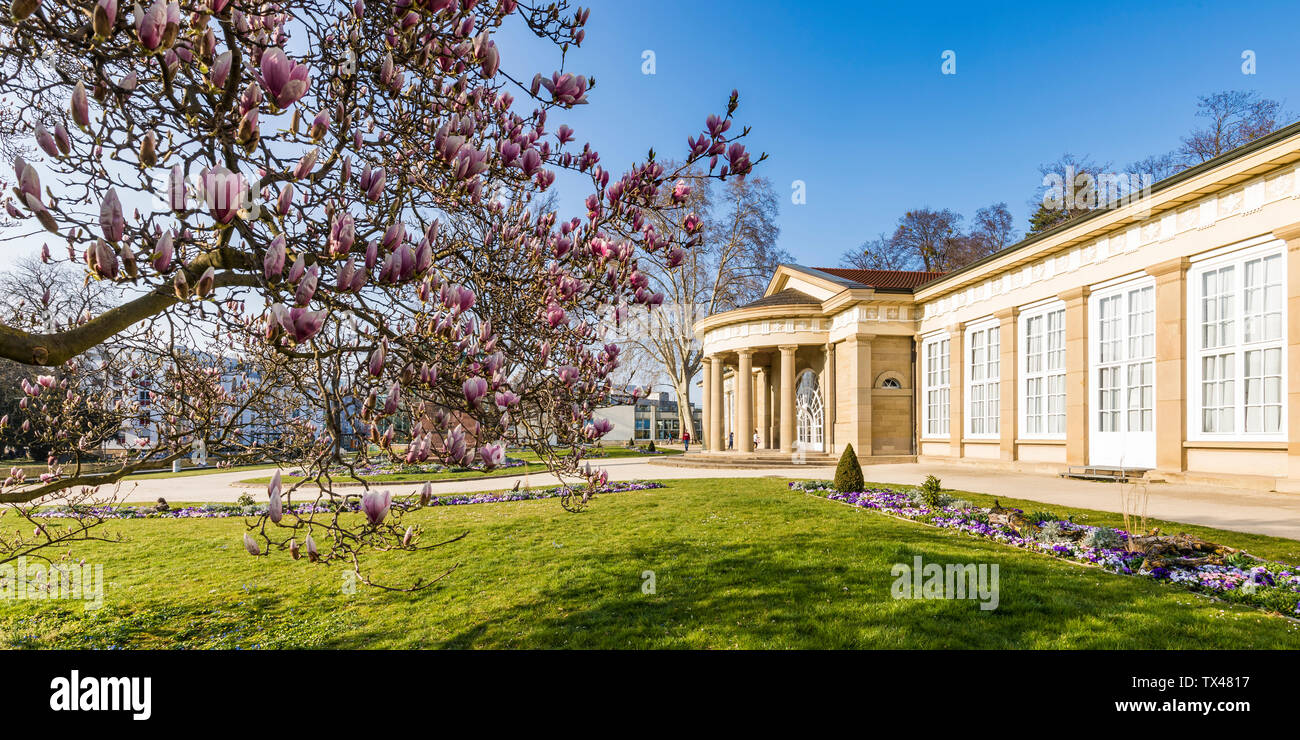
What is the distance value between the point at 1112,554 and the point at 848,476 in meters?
6.54

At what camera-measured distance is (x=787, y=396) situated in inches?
995

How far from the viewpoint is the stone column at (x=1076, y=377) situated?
15008mm

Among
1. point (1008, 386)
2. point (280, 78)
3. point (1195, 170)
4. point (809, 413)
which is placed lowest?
point (809, 413)

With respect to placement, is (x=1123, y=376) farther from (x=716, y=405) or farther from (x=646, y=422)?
(x=646, y=422)

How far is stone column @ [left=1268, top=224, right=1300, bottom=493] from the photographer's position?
10.3 meters

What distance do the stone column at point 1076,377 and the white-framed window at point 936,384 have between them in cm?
545

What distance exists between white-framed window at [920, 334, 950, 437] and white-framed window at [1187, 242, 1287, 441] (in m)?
8.66

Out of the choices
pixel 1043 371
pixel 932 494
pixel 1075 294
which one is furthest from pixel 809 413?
pixel 932 494

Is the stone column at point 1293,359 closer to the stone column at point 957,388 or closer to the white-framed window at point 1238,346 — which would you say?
the white-framed window at point 1238,346

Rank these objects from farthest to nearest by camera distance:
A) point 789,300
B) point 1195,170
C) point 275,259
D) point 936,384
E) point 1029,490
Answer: point 789,300 → point 936,384 → point 1029,490 → point 1195,170 → point 275,259

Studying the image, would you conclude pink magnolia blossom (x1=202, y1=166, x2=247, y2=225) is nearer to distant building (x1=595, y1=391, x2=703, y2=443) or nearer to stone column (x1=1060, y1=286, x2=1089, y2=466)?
stone column (x1=1060, y1=286, x2=1089, y2=466)
